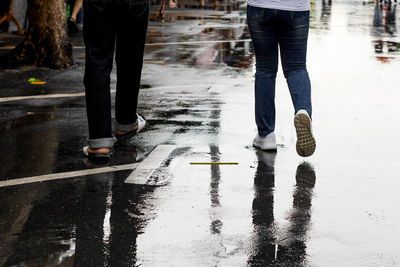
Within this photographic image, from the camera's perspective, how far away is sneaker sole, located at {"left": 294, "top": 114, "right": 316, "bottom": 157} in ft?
A: 18.9

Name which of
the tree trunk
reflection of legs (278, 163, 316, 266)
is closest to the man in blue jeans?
reflection of legs (278, 163, 316, 266)

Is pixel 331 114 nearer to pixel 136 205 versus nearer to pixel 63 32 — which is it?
pixel 136 205

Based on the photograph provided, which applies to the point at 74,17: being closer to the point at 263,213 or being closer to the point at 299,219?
the point at 263,213

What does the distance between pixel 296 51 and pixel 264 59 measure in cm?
29

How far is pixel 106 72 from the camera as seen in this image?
5859 mm

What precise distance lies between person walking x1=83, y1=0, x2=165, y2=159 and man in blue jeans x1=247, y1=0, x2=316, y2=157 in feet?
3.16

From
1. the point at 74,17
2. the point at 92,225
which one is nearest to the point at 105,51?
the point at 92,225

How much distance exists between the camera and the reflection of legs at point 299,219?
155 inches

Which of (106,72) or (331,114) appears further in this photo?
(331,114)

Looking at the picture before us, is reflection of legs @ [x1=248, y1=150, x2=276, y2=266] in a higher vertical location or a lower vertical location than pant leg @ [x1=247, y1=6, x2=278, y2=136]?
lower

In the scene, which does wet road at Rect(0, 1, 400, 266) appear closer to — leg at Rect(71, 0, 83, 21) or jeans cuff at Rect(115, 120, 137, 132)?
jeans cuff at Rect(115, 120, 137, 132)

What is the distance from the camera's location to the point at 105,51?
19.0ft

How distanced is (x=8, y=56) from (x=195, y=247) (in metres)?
7.81

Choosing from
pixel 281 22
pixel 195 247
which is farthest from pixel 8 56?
pixel 195 247
